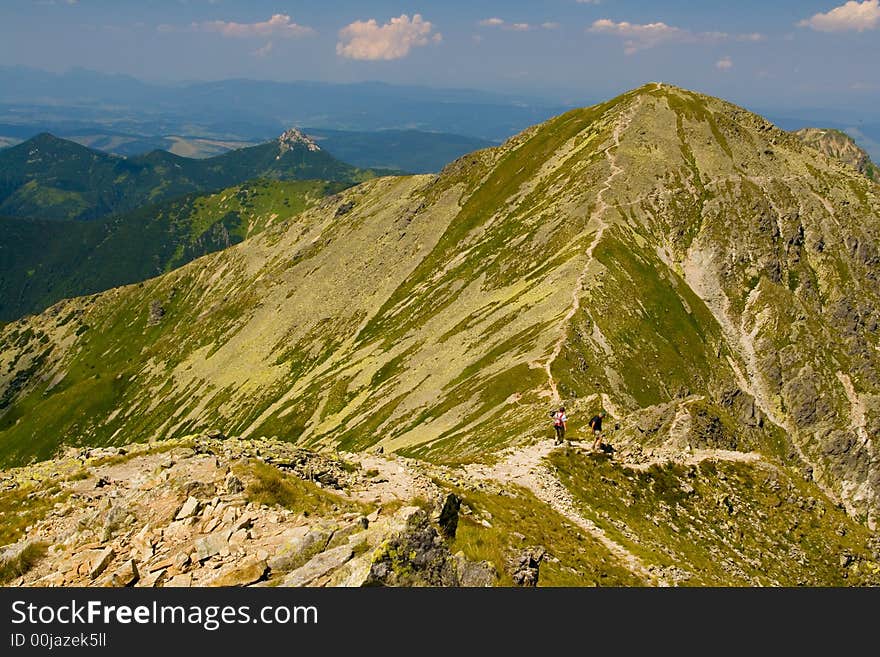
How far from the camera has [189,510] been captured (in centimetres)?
2331

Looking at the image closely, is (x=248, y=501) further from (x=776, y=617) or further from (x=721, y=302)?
(x=721, y=302)

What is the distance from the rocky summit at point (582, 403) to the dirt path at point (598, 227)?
0.63 m

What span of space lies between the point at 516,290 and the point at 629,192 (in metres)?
50.0

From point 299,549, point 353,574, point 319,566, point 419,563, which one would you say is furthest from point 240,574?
point 419,563

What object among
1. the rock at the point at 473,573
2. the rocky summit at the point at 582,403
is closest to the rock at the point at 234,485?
the rocky summit at the point at 582,403

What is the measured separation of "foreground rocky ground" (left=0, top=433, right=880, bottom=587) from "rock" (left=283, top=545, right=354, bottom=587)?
0.05 meters

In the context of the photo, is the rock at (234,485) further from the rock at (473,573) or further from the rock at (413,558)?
the rock at (473,573)

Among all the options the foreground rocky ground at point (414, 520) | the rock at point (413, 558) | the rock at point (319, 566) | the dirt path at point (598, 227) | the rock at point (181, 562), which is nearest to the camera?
the rock at point (413, 558)

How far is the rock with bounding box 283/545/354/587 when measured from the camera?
58.9ft

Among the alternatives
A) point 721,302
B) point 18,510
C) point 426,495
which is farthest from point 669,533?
point 721,302

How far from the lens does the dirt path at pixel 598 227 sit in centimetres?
8726

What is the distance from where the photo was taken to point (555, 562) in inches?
1096

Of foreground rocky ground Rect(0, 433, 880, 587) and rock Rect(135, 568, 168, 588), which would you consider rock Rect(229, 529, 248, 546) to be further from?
rock Rect(135, 568, 168, 588)

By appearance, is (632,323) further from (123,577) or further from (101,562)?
(123,577)
